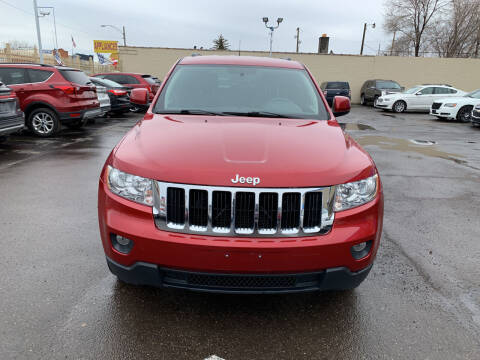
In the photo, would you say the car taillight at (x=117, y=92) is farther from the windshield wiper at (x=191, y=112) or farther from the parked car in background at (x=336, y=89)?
the parked car in background at (x=336, y=89)

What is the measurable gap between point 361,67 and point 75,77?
2542cm

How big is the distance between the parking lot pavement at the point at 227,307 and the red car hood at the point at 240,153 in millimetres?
1003

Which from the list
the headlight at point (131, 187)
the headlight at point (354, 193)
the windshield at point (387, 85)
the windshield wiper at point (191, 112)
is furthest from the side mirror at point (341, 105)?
the windshield at point (387, 85)

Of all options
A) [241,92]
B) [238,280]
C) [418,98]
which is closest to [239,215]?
[238,280]

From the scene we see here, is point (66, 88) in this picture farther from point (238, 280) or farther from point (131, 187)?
point (238, 280)

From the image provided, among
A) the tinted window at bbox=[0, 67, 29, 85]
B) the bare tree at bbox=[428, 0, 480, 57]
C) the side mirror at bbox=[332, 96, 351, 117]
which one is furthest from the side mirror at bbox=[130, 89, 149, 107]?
the bare tree at bbox=[428, 0, 480, 57]

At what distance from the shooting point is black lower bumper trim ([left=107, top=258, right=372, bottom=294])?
7.10ft

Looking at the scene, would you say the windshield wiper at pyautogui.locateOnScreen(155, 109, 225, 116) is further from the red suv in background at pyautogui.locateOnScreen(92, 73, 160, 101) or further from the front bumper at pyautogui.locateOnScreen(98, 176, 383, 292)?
the red suv in background at pyautogui.locateOnScreen(92, 73, 160, 101)

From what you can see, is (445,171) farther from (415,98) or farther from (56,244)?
(415,98)

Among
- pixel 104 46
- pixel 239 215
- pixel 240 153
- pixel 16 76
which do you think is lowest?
pixel 239 215

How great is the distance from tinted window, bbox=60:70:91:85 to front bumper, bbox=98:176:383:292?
8.42m

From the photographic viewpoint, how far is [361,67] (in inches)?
1172

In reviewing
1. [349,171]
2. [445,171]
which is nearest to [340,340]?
[349,171]

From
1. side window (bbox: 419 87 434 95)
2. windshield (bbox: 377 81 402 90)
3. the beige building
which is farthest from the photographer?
the beige building
